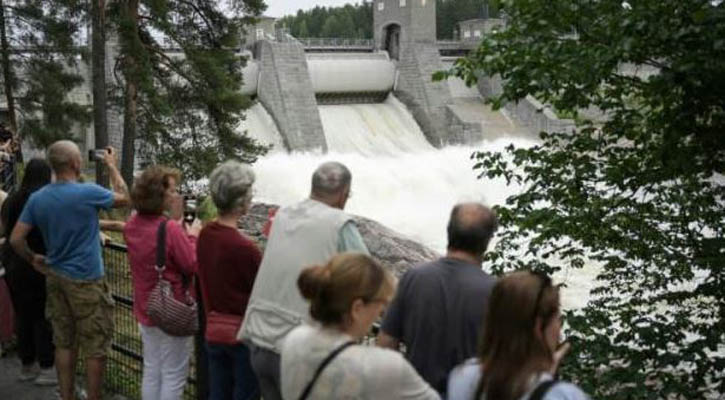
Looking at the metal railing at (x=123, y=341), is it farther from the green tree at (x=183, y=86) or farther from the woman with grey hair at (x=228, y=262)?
the green tree at (x=183, y=86)

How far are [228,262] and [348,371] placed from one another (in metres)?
1.42

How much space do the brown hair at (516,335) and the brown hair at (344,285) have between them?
372 millimetres

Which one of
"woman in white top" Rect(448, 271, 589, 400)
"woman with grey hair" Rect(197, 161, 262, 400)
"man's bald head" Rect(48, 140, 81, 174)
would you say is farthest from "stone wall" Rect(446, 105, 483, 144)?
"woman in white top" Rect(448, 271, 589, 400)

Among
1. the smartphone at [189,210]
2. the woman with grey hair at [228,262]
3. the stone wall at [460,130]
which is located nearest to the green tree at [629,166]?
the smartphone at [189,210]

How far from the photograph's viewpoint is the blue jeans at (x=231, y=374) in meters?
Result: 3.98

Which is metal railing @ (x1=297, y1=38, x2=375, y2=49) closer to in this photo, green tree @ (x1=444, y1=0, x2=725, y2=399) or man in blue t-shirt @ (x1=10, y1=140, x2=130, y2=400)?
green tree @ (x1=444, y1=0, x2=725, y2=399)

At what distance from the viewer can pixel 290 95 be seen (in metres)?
31.6

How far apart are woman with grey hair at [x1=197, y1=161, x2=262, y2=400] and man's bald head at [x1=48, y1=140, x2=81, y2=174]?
1.09 meters

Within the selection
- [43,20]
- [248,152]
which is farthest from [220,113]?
[43,20]

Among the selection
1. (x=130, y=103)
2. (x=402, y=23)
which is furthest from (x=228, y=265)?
(x=402, y=23)

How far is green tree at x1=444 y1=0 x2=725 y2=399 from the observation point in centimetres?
546

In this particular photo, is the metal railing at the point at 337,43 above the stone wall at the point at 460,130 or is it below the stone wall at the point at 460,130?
above

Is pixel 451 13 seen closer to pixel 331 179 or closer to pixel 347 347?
pixel 331 179

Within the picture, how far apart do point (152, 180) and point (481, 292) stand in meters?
1.95
